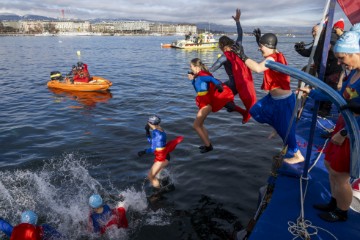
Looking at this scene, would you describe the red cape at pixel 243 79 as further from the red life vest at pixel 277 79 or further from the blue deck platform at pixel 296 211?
the blue deck platform at pixel 296 211

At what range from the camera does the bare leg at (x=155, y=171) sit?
7.60m

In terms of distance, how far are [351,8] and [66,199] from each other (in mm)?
8102

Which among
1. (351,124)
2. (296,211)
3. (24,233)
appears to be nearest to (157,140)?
(24,233)

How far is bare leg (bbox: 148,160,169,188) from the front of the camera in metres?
7.60

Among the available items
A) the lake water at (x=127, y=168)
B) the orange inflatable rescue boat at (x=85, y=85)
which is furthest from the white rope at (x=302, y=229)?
the orange inflatable rescue boat at (x=85, y=85)

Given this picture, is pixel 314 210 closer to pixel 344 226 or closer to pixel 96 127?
pixel 344 226

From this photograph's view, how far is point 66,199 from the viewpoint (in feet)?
26.1

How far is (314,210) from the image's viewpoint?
14.0 ft

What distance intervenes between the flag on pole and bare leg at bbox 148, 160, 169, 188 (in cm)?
536

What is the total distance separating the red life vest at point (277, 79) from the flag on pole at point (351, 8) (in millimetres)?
1221

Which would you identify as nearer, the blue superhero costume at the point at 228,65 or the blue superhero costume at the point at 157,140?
the blue superhero costume at the point at 228,65

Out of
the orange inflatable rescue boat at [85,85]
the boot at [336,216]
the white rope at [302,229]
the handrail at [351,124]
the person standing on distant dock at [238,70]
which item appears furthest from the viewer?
the orange inflatable rescue boat at [85,85]

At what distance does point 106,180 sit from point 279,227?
20.1 ft

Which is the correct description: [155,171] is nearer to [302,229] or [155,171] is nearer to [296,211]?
[296,211]
